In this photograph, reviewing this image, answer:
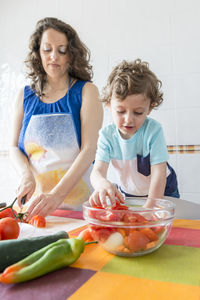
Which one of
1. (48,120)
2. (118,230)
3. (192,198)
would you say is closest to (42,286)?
(118,230)

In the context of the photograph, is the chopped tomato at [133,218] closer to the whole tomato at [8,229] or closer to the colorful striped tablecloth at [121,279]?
the colorful striped tablecloth at [121,279]

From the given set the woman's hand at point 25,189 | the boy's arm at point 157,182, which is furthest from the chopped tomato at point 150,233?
the woman's hand at point 25,189

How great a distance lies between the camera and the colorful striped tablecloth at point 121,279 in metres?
0.43

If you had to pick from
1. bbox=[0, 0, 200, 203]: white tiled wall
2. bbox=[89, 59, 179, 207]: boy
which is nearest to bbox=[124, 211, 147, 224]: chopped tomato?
bbox=[89, 59, 179, 207]: boy

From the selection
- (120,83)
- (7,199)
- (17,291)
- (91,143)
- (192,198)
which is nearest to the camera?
(17,291)

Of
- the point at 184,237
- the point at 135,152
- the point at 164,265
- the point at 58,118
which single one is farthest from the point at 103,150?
the point at 164,265

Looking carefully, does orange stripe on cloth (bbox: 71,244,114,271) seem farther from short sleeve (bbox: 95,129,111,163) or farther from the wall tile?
the wall tile

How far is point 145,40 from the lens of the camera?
211cm

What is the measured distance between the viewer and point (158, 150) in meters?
1.04

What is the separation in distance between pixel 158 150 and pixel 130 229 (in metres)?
0.53

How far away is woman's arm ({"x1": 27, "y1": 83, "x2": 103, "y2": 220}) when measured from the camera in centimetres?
104

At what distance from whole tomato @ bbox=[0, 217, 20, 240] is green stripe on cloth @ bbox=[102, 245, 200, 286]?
267 millimetres

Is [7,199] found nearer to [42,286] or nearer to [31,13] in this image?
[31,13]

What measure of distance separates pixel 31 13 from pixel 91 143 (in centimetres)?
182
